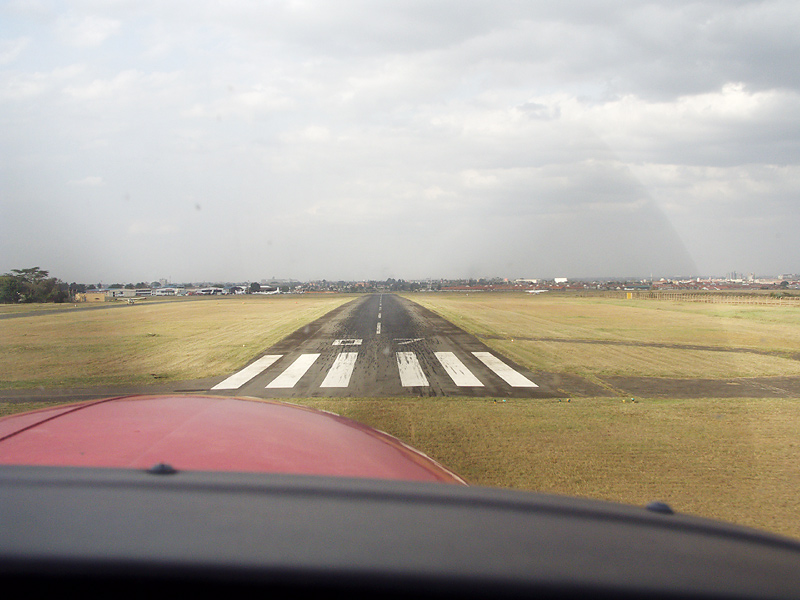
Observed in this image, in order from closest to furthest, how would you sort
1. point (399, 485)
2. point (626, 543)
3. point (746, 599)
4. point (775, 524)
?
point (746, 599) < point (626, 543) < point (399, 485) < point (775, 524)

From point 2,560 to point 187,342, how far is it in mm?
17593

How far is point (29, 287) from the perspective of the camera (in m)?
54.1

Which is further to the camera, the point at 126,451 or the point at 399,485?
the point at 126,451

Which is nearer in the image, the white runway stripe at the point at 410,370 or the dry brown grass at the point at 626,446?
the dry brown grass at the point at 626,446

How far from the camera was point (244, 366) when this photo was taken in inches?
479

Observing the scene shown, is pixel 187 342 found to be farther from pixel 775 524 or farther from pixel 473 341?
pixel 775 524

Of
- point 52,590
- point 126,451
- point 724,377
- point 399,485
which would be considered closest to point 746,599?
point 399,485

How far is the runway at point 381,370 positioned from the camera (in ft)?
30.8

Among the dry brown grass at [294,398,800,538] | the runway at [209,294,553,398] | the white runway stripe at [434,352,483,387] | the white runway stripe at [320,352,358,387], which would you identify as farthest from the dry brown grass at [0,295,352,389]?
the dry brown grass at [294,398,800,538]

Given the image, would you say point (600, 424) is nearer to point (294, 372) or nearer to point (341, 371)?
point (341, 371)

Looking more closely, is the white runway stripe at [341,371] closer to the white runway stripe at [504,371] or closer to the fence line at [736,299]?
the white runway stripe at [504,371]

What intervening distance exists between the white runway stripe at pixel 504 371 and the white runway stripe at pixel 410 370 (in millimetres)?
1676

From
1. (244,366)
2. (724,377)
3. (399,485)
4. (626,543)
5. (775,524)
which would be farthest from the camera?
(244,366)

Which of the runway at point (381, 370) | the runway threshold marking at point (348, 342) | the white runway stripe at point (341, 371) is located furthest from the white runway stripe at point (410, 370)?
the runway threshold marking at point (348, 342)
